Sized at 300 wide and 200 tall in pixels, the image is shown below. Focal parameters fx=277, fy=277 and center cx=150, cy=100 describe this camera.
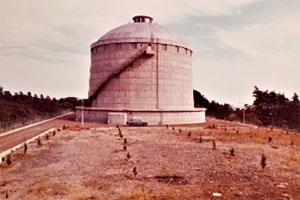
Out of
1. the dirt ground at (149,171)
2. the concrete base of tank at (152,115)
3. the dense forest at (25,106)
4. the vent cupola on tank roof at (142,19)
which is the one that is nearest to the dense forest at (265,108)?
the concrete base of tank at (152,115)

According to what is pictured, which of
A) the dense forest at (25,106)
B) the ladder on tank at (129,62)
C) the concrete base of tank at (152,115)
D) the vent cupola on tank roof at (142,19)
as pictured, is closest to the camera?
the concrete base of tank at (152,115)

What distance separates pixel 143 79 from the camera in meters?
45.5

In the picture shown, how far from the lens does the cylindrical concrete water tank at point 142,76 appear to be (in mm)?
45125

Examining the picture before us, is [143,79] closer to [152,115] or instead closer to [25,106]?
[152,115]

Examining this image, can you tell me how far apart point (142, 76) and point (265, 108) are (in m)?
51.4

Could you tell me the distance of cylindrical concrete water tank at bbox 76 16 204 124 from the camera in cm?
4512

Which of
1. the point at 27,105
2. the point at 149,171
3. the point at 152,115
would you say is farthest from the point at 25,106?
the point at 149,171

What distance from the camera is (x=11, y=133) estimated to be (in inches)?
1220

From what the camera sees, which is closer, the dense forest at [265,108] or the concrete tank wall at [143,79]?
the concrete tank wall at [143,79]

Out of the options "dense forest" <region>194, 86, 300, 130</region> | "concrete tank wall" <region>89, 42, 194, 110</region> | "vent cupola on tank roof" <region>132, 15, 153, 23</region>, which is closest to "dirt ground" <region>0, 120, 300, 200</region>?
"concrete tank wall" <region>89, 42, 194, 110</region>

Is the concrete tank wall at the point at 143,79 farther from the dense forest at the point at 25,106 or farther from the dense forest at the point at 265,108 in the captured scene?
the dense forest at the point at 265,108

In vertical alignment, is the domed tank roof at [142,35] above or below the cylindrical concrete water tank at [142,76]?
above

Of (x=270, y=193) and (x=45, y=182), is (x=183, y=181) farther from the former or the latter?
(x=45, y=182)

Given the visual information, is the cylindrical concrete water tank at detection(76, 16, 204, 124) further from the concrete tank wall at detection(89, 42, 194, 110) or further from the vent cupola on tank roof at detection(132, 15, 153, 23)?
the vent cupola on tank roof at detection(132, 15, 153, 23)
